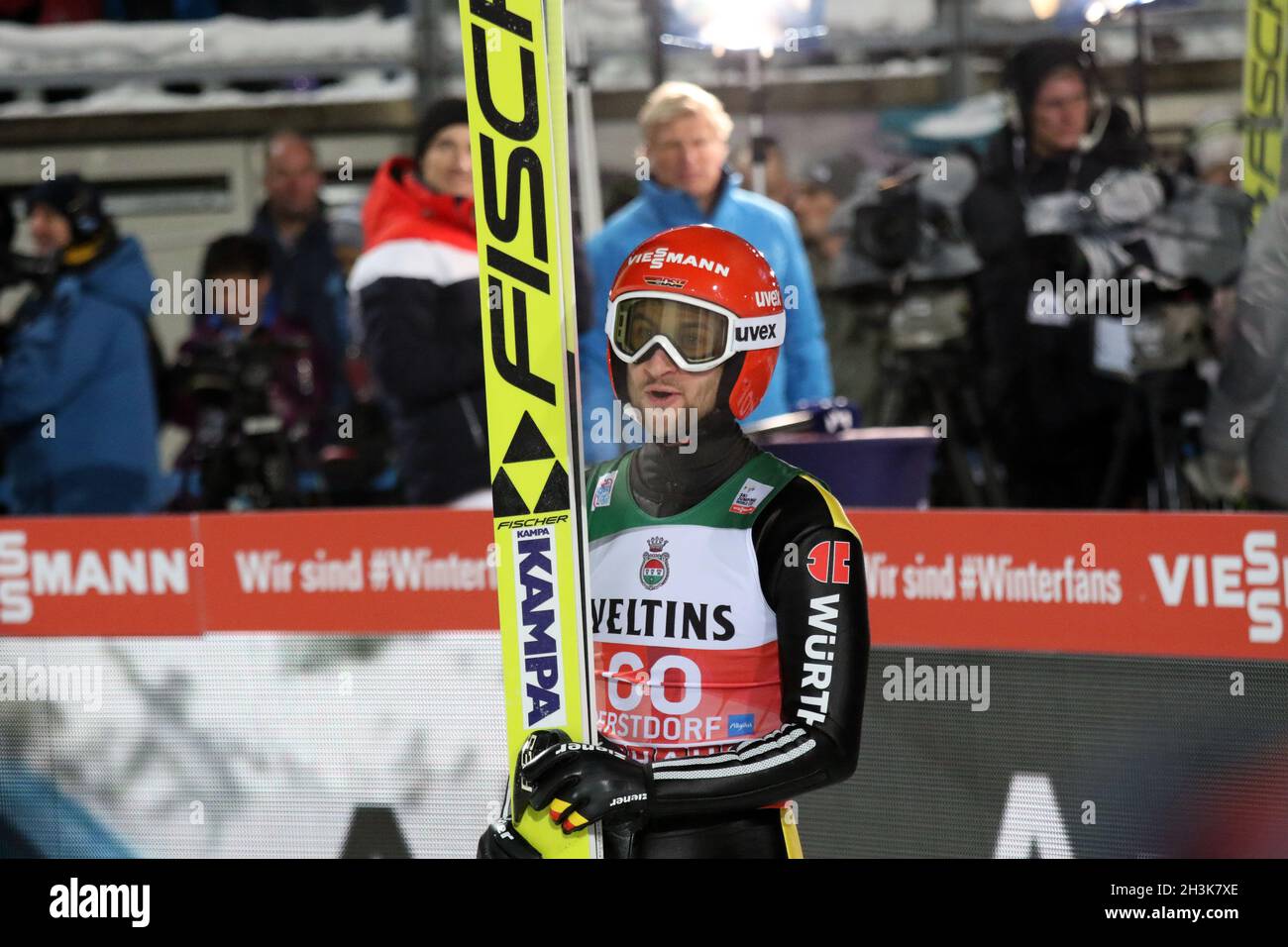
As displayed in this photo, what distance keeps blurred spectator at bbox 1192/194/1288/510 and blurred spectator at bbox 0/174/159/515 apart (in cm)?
392

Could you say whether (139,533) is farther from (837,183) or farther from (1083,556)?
(837,183)

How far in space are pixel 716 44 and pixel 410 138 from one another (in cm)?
167

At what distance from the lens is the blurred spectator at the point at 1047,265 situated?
6.25 m

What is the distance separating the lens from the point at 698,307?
10.5 feet

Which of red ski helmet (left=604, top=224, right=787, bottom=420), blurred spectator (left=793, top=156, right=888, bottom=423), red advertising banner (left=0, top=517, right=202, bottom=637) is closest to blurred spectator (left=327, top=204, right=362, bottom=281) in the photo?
blurred spectator (left=793, top=156, right=888, bottom=423)

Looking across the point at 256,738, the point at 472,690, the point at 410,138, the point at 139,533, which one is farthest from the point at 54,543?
the point at 410,138

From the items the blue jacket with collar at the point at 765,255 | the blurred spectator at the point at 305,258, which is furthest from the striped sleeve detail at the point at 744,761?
the blurred spectator at the point at 305,258

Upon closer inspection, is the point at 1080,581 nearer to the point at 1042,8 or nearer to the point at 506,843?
the point at 506,843

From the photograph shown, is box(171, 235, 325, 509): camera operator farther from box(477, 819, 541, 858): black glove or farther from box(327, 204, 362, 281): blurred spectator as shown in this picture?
box(477, 819, 541, 858): black glove

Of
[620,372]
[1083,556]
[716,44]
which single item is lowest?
[1083,556]

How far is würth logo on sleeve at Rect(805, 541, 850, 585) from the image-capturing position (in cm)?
309

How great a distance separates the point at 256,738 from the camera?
4883 millimetres

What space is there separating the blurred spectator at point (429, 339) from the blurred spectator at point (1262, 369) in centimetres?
242
